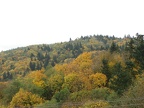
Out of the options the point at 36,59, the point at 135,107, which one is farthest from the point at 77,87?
the point at 36,59

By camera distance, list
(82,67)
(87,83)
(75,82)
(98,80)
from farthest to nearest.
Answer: (82,67) < (75,82) < (87,83) < (98,80)

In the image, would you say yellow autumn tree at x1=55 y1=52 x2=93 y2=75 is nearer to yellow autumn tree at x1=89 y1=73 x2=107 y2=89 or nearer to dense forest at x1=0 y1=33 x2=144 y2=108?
dense forest at x1=0 y1=33 x2=144 y2=108

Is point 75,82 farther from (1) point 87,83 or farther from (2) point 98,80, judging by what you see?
(2) point 98,80

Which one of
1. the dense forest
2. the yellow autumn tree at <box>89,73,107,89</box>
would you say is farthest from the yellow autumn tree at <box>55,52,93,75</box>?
the yellow autumn tree at <box>89,73,107,89</box>

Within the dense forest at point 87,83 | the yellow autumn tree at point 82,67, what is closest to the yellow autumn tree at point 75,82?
the dense forest at point 87,83

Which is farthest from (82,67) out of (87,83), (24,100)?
(24,100)

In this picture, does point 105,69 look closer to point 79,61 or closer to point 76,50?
point 79,61

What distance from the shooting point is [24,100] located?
2692 inches

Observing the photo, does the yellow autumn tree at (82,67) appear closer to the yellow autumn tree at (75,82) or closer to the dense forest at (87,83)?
the dense forest at (87,83)

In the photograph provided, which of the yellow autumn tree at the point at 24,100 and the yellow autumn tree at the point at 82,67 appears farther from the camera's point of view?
the yellow autumn tree at the point at 82,67

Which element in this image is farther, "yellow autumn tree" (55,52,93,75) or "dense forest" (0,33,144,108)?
"yellow autumn tree" (55,52,93,75)

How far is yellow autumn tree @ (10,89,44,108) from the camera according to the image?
219 ft

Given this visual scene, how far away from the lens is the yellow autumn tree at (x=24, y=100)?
66.9 metres

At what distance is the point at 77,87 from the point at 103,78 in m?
9.91
